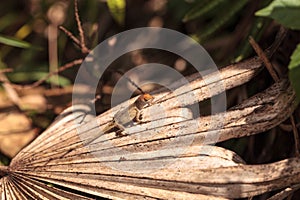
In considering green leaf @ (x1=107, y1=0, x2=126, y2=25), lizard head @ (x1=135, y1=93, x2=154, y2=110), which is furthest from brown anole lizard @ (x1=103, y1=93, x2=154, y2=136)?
green leaf @ (x1=107, y1=0, x2=126, y2=25)

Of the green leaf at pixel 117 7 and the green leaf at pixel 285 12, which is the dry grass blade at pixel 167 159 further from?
the green leaf at pixel 117 7

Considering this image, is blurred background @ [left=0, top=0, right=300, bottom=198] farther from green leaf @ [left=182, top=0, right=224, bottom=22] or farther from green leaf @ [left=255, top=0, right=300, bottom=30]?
green leaf @ [left=255, top=0, right=300, bottom=30]

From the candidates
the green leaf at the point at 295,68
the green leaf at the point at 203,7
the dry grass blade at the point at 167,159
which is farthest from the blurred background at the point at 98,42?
the green leaf at the point at 295,68

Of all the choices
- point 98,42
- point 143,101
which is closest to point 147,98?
point 143,101

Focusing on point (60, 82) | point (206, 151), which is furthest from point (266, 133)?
point (60, 82)

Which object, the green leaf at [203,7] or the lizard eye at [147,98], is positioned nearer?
the lizard eye at [147,98]
